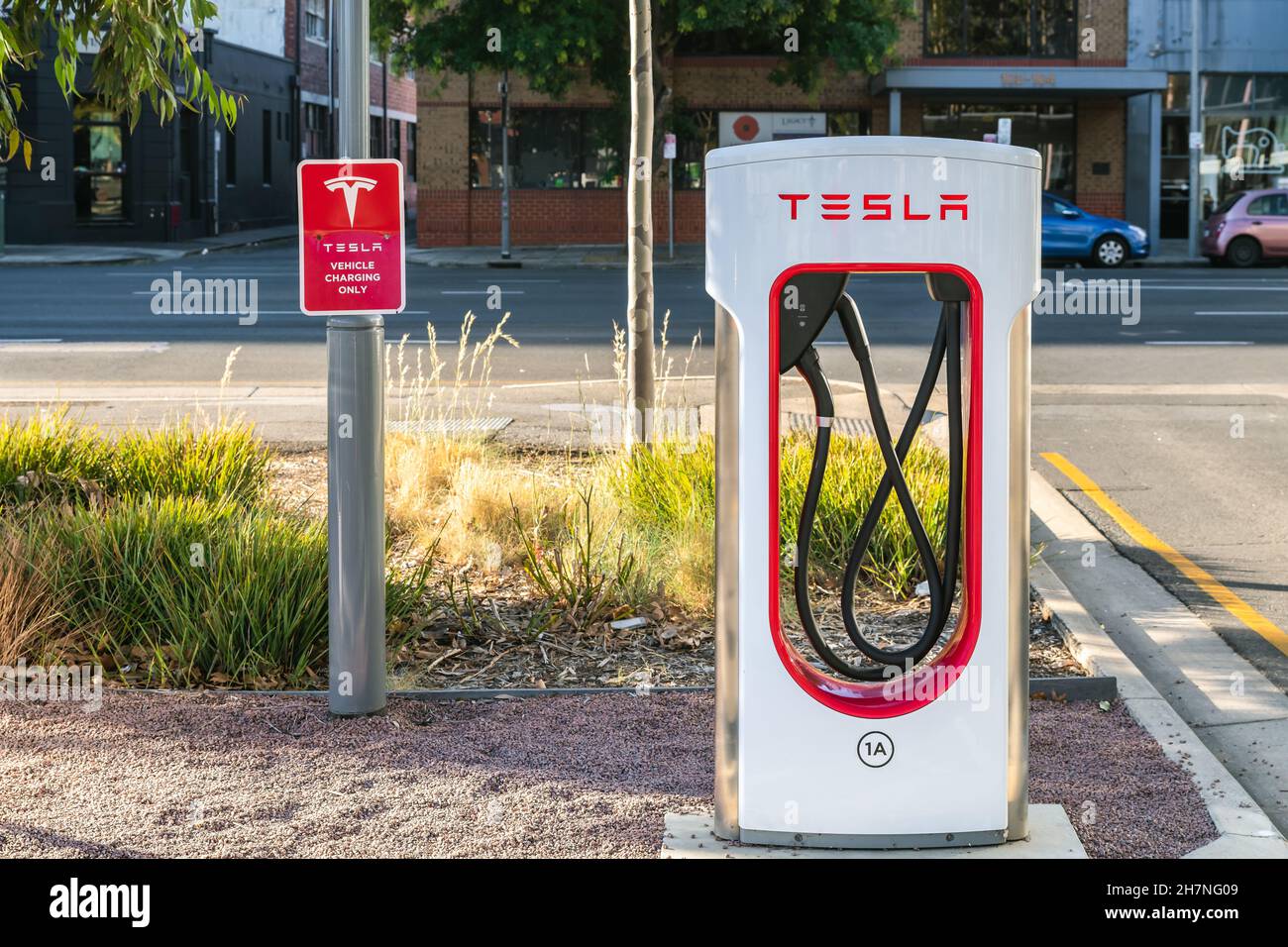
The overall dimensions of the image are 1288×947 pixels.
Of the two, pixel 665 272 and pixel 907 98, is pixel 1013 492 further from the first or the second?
pixel 907 98

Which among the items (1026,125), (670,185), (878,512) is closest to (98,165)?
(670,185)

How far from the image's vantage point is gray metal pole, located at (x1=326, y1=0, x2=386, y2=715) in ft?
16.0

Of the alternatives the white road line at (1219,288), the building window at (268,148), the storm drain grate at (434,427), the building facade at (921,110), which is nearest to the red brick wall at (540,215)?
the building facade at (921,110)

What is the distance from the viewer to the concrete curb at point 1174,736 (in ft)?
13.5

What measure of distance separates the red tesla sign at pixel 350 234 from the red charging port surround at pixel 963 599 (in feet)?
4.78

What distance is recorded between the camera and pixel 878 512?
13.2ft

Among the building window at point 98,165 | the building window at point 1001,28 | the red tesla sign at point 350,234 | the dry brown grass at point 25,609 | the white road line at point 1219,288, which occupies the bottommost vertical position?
the dry brown grass at point 25,609

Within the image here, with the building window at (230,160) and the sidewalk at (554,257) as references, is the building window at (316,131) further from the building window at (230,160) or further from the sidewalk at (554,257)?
the sidewalk at (554,257)

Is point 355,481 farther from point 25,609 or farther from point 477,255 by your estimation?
point 477,255

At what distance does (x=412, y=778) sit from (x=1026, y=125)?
1342 inches

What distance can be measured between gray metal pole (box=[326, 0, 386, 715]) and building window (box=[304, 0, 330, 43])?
47637 mm
